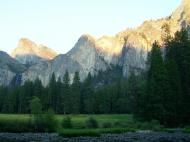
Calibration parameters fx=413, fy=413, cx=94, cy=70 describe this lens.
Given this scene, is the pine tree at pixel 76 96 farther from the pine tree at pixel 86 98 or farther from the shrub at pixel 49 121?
the shrub at pixel 49 121

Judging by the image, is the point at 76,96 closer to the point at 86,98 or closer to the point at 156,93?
the point at 86,98

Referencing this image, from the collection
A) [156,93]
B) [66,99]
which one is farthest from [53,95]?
[156,93]

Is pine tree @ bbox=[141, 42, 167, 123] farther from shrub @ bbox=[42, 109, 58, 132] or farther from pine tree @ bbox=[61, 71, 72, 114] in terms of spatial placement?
pine tree @ bbox=[61, 71, 72, 114]

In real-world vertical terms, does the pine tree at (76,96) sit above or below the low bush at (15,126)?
above

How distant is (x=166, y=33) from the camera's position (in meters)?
90.7

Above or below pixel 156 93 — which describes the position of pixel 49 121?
below

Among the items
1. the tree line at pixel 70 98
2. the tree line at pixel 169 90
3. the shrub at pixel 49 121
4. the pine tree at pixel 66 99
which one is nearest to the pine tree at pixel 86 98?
the tree line at pixel 70 98

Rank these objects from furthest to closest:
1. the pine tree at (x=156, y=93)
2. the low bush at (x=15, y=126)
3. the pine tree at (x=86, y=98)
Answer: the pine tree at (x=86, y=98) < the pine tree at (x=156, y=93) < the low bush at (x=15, y=126)

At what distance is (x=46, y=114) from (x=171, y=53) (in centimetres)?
3457

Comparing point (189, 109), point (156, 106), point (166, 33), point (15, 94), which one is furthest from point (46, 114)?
point (15, 94)

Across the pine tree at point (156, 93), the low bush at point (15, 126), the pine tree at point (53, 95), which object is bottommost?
the low bush at point (15, 126)

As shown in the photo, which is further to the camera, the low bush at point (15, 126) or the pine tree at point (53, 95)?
the pine tree at point (53, 95)

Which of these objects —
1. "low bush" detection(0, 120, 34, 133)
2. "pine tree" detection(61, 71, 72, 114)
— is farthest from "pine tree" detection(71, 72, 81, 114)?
"low bush" detection(0, 120, 34, 133)

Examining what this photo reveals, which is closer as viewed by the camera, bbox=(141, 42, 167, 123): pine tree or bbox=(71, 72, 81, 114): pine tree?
bbox=(141, 42, 167, 123): pine tree
